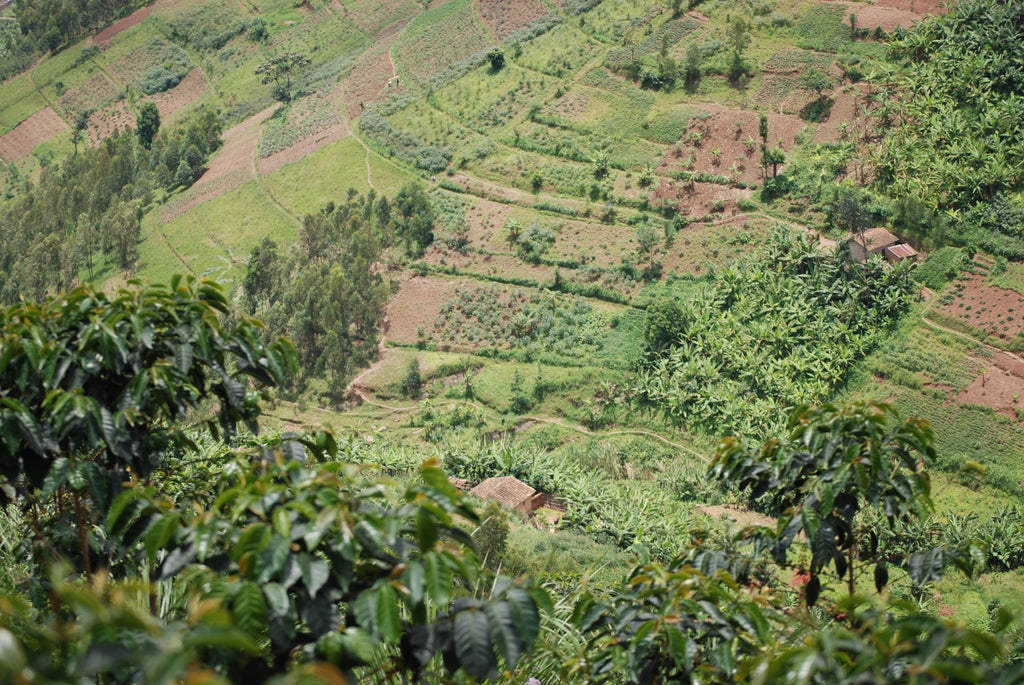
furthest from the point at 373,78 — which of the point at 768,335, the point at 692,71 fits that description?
the point at 768,335

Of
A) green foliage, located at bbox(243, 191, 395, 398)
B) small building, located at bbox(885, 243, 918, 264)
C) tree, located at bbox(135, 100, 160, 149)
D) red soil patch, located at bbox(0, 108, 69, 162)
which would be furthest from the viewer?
red soil patch, located at bbox(0, 108, 69, 162)

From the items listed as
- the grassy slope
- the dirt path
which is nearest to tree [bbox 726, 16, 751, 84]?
the grassy slope

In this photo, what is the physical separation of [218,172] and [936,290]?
37.6 metres

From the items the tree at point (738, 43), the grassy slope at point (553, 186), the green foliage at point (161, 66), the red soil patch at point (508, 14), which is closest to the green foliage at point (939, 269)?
the grassy slope at point (553, 186)

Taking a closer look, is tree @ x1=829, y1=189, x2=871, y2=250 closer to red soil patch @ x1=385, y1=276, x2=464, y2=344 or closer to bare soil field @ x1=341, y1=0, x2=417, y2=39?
red soil patch @ x1=385, y1=276, x2=464, y2=344

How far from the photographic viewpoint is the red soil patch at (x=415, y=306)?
35.7m

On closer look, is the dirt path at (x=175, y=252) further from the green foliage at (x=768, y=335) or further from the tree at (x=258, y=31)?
the green foliage at (x=768, y=335)

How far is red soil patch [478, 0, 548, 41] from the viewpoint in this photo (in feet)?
169

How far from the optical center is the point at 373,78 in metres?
53.0

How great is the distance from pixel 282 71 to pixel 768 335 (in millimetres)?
40179

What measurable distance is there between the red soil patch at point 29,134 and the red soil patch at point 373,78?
23719mm

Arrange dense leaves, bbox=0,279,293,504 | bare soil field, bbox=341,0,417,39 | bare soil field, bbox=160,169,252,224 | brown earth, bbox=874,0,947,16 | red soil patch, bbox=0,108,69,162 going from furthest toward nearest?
1. red soil patch, bbox=0,108,69,162
2. bare soil field, bbox=341,0,417,39
3. bare soil field, bbox=160,169,252,224
4. brown earth, bbox=874,0,947,16
5. dense leaves, bbox=0,279,293,504

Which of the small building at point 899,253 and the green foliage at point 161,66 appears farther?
the green foliage at point 161,66

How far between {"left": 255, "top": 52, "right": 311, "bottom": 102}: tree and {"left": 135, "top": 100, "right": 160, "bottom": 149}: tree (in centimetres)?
708
